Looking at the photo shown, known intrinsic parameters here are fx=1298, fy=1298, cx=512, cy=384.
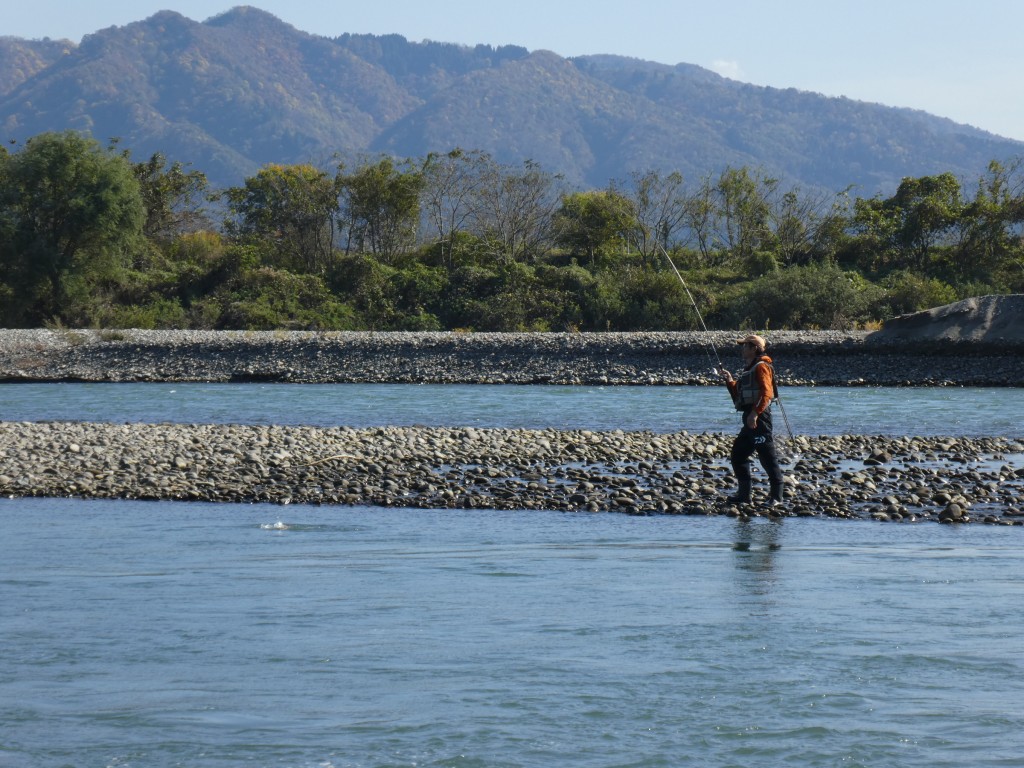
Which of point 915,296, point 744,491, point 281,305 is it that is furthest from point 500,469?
point 281,305

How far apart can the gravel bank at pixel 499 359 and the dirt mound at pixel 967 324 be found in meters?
0.30

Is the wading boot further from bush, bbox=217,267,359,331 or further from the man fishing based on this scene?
bush, bbox=217,267,359,331

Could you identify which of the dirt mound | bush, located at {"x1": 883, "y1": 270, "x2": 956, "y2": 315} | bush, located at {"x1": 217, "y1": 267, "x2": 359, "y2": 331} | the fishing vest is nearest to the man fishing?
the fishing vest

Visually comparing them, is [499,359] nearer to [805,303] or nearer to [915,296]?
[805,303]

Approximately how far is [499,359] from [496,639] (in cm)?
2928

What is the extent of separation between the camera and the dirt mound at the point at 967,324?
3553 centimetres

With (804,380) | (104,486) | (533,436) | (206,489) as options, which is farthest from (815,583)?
(804,380)

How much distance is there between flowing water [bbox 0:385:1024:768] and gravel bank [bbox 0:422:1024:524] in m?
0.69

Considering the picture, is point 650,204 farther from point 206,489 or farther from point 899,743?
point 899,743

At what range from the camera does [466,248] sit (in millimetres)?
55156

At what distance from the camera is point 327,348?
1521 inches

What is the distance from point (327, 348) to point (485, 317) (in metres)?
10.5

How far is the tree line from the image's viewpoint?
47.2 m

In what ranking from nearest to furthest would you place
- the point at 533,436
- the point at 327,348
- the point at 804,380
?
1. the point at 533,436
2. the point at 804,380
3. the point at 327,348
